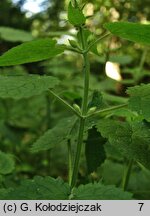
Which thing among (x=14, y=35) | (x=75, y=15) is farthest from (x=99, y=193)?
(x=14, y=35)

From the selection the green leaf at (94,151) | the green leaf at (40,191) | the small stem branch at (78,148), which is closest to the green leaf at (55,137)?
the green leaf at (94,151)

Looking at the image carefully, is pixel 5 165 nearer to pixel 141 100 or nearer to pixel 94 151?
pixel 94 151

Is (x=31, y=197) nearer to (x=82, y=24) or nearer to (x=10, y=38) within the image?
(x=82, y=24)

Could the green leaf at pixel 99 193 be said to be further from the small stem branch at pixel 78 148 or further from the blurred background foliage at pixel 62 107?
the blurred background foliage at pixel 62 107

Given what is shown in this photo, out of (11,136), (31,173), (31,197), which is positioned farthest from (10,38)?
(31,197)

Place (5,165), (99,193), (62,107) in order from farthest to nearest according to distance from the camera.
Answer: (62,107)
(5,165)
(99,193)
